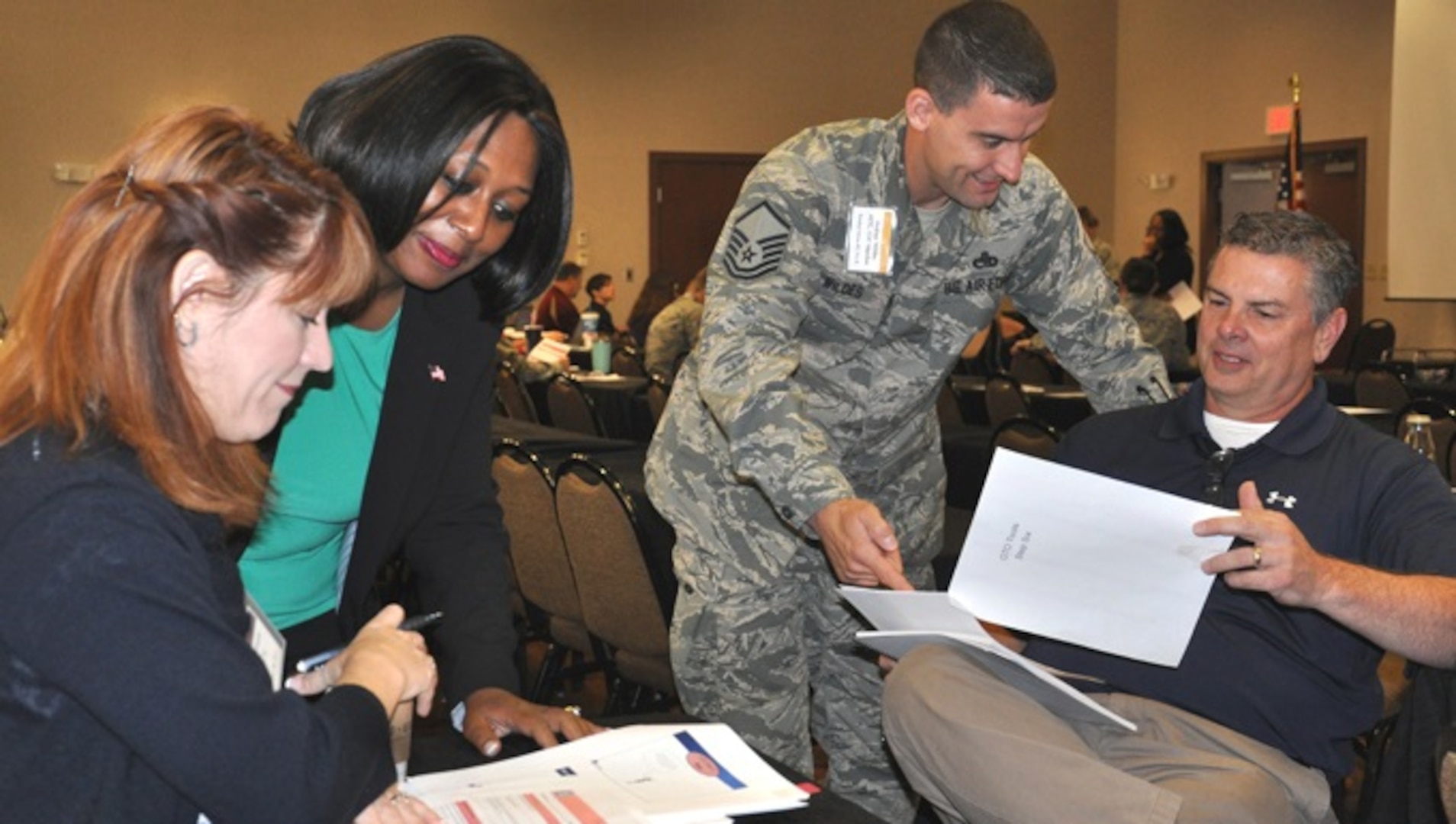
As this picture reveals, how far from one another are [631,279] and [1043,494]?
1276 cm

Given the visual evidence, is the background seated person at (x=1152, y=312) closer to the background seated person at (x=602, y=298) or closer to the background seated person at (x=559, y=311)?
the background seated person at (x=602, y=298)

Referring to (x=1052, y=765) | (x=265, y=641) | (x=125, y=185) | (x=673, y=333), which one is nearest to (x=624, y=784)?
(x=265, y=641)

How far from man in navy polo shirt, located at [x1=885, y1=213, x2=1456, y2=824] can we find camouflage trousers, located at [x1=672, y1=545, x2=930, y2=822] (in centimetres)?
48

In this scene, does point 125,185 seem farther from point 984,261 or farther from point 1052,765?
point 984,261

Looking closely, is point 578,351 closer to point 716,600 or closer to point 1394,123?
point 1394,123

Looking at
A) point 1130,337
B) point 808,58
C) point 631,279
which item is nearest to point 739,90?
point 808,58

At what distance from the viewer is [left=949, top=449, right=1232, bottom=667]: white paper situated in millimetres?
1852

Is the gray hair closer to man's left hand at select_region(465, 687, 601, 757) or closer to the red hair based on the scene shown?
man's left hand at select_region(465, 687, 601, 757)

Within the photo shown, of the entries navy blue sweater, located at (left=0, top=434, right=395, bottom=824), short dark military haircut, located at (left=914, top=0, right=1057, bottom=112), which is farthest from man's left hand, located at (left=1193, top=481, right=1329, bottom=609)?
navy blue sweater, located at (left=0, top=434, right=395, bottom=824)

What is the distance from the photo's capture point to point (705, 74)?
47.3ft

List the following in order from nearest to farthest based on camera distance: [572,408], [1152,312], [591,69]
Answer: [572,408]
[1152,312]
[591,69]

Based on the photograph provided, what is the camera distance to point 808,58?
14.8m

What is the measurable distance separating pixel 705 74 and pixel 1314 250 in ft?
40.8

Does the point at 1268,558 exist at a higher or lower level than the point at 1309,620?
higher
